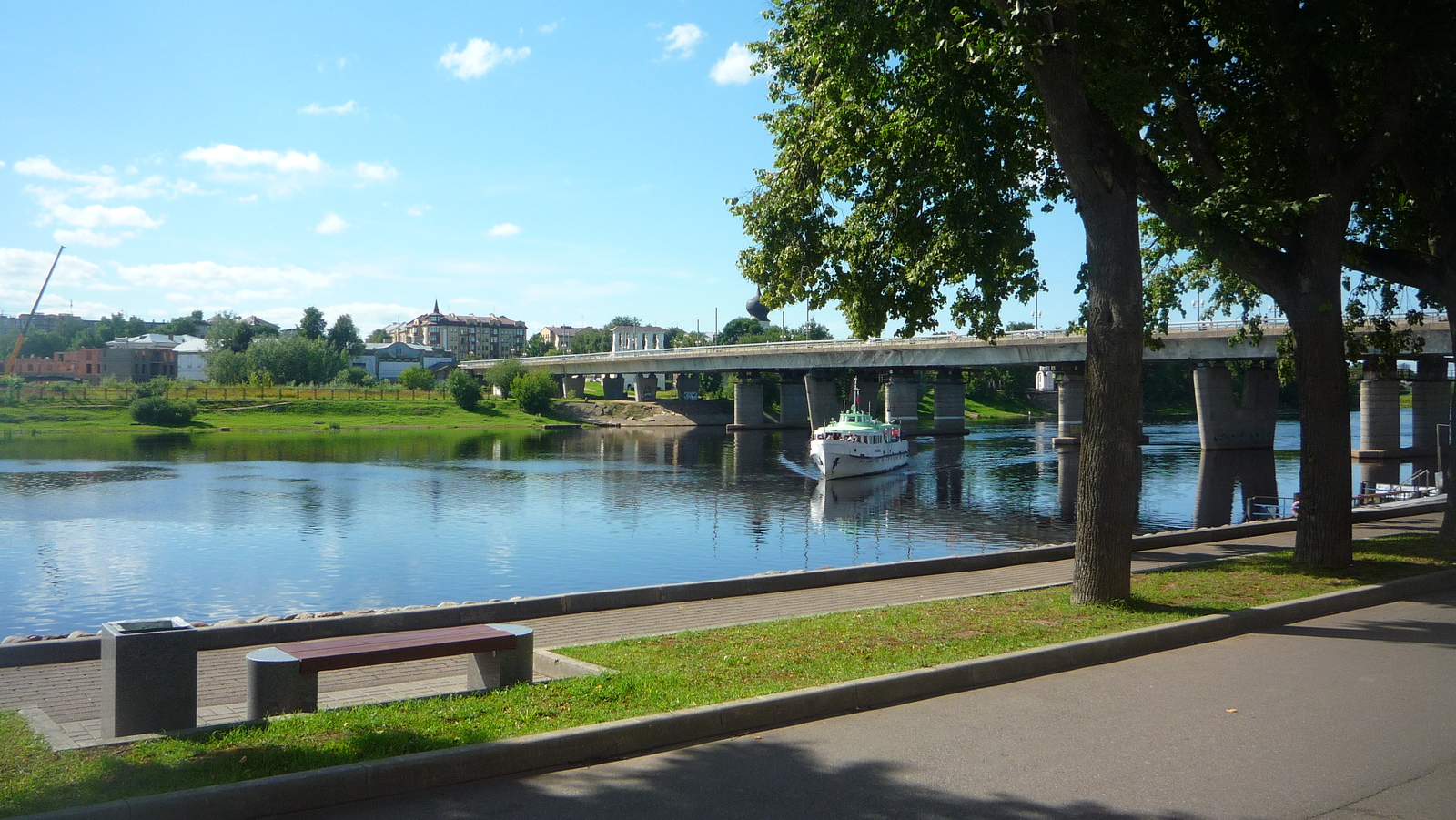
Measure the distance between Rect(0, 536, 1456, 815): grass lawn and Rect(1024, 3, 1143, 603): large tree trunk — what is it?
770 millimetres

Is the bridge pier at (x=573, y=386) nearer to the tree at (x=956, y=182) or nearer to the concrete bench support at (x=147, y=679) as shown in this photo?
the tree at (x=956, y=182)

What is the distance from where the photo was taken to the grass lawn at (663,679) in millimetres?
6523

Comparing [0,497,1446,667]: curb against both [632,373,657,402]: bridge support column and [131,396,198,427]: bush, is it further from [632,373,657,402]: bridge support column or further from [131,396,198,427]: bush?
[632,373,657,402]: bridge support column

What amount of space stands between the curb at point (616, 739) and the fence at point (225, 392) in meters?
101

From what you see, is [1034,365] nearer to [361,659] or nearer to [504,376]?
[504,376]

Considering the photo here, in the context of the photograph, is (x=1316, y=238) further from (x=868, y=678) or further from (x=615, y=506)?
(x=615, y=506)

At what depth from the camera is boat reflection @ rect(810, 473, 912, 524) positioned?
4044 cm

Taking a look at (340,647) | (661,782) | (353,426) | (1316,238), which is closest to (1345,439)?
(1316,238)

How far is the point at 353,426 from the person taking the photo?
101188mm

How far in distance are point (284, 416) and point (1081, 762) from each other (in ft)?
345

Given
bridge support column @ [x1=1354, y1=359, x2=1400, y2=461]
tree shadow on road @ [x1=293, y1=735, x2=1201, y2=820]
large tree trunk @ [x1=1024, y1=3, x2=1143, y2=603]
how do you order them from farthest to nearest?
1. bridge support column @ [x1=1354, y1=359, x2=1400, y2=461]
2. large tree trunk @ [x1=1024, y1=3, x2=1143, y2=603]
3. tree shadow on road @ [x1=293, y1=735, x2=1201, y2=820]

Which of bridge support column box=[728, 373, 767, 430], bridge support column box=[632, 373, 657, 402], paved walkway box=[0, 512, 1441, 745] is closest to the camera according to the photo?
paved walkway box=[0, 512, 1441, 745]

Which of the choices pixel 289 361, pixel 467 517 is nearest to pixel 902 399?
pixel 467 517

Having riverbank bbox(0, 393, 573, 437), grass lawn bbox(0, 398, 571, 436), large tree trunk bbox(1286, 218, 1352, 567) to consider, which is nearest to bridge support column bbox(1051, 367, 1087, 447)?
riverbank bbox(0, 393, 573, 437)
